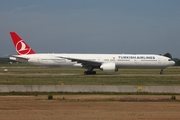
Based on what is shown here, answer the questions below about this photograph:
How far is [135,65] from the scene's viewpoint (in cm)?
4681

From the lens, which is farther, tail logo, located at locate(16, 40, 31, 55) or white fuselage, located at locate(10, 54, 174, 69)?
tail logo, located at locate(16, 40, 31, 55)

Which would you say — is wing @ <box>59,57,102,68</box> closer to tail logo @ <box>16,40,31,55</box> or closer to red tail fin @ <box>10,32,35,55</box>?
red tail fin @ <box>10,32,35,55</box>

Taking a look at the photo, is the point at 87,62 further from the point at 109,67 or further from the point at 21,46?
the point at 21,46

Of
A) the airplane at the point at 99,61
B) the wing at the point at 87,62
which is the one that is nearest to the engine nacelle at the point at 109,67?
the airplane at the point at 99,61

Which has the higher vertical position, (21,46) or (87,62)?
(21,46)

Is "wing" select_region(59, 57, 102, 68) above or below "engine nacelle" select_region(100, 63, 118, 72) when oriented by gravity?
above

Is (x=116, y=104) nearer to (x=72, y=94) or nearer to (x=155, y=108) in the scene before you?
(x=155, y=108)

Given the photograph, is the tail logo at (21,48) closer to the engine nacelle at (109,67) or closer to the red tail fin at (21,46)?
the red tail fin at (21,46)

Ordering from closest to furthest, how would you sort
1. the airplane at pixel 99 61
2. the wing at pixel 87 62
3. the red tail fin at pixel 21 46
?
the wing at pixel 87 62 → the airplane at pixel 99 61 → the red tail fin at pixel 21 46

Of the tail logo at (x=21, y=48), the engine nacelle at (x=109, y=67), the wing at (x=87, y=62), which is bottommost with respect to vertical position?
the engine nacelle at (x=109, y=67)

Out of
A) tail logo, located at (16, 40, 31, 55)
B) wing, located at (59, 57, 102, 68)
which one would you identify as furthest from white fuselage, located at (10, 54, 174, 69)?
tail logo, located at (16, 40, 31, 55)

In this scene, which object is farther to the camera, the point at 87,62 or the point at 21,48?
the point at 21,48

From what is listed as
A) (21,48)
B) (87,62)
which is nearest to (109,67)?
(87,62)

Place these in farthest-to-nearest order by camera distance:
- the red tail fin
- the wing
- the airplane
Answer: the red tail fin, the airplane, the wing
